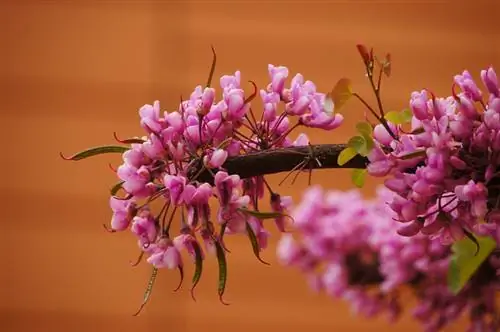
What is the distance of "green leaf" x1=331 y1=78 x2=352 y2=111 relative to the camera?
0.62 meters

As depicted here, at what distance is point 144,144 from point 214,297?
143 cm

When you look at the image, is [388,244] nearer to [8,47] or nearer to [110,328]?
[110,328]

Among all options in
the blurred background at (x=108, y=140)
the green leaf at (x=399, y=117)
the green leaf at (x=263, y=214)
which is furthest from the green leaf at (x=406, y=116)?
the blurred background at (x=108, y=140)

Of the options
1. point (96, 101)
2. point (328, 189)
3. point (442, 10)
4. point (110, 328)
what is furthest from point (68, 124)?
point (442, 10)

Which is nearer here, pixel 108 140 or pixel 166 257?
pixel 166 257

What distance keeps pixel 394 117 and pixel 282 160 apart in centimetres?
9

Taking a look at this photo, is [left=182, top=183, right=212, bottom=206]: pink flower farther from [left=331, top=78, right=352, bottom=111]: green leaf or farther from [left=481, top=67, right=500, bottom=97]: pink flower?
[left=481, top=67, right=500, bottom=97]: pink flower

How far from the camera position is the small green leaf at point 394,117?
2.03 ft

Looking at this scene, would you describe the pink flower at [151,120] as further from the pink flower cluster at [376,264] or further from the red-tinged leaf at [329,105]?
the pink flower cluster at [376,264]

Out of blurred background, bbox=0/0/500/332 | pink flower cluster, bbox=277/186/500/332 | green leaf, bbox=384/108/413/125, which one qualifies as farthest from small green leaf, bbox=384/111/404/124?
blurred background, bbox=0/0/500/332

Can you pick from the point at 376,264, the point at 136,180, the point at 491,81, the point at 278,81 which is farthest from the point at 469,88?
the point at 376,264

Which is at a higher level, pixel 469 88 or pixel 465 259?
pixel 469 88

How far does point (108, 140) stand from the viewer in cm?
203

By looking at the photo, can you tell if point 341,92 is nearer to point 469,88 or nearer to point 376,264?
point 469,88
